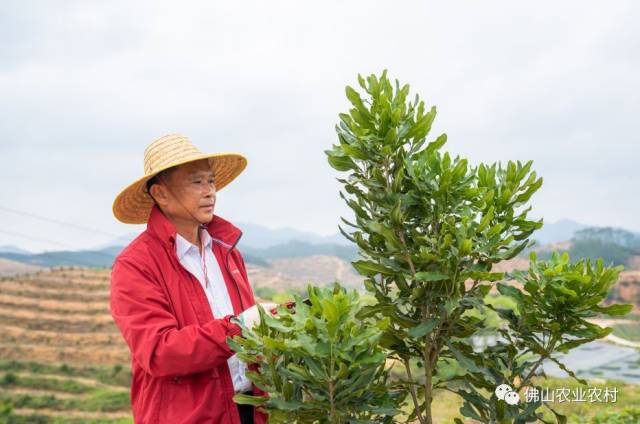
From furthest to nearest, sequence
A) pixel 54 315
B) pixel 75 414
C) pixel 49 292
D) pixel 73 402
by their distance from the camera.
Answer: pixel 49 292
pixel 54 315
pixel 73 402
pixel 75 414

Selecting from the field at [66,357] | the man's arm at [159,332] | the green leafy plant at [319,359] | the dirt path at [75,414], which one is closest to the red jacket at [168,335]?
the man's arm at [159,332]

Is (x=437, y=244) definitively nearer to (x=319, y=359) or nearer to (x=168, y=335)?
(x=319, y=359)

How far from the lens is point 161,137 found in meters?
2.28

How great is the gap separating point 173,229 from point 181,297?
24 centimetres

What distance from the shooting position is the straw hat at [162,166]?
2154mm

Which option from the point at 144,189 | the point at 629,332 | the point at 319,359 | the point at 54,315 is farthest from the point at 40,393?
the point at 629,332

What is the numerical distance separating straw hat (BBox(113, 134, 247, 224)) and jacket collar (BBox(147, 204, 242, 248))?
13 centimetres

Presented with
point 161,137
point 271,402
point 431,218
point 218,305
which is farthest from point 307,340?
point 161,137

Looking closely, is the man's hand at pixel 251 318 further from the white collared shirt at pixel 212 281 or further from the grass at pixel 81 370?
the grass at pixel 81 370

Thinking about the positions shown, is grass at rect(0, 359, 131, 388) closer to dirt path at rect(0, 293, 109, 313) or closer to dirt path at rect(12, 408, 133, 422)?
dirt path at rect(12, 408, 133, 422)

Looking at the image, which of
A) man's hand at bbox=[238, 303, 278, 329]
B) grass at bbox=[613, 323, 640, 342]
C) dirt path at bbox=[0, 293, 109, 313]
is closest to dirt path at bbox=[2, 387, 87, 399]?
dirt path at bbox=[0, 293, 109, 313]

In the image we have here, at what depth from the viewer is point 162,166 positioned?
214 cm

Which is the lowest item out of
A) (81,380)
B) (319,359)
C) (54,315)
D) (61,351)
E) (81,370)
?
(81,380)

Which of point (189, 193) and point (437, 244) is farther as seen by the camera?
point (189, 193)
